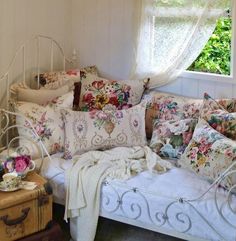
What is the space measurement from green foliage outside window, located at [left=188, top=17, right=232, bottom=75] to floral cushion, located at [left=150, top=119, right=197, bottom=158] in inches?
20.7

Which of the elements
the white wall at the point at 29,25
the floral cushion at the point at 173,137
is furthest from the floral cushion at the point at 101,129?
the white wall at the point at 29,25

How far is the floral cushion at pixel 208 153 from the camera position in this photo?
6.90 ft

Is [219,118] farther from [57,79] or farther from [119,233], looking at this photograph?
[57,79]

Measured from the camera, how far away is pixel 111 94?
9.58 ft

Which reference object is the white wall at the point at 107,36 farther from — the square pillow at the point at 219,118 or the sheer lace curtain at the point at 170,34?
the square pillow at the point at 219,118

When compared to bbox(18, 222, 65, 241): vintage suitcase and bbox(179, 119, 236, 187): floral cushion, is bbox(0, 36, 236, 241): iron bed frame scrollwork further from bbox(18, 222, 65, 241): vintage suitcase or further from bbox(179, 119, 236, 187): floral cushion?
bbox(18, 222, 65, 241): vintage suitcase

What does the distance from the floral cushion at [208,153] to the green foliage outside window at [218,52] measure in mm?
637

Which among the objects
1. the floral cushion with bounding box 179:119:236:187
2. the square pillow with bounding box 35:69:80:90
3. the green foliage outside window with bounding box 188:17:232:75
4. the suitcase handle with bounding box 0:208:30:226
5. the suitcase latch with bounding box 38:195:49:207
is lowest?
the suitcase handle with bounding box 0:208:30:226

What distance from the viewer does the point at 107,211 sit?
7.38 feet

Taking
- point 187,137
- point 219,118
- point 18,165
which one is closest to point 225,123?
point 219,118

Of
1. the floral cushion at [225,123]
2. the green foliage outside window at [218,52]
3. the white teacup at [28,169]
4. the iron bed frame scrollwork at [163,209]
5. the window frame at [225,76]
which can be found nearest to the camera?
the iron bed frame scrollwork at [163,209]

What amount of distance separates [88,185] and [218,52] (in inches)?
52.5

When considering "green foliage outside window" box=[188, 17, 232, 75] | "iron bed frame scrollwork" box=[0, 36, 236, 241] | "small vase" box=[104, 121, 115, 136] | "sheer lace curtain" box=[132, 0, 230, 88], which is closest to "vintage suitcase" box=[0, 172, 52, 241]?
"iron bed frame scrollwork" box=[0, 36, 236, 241]

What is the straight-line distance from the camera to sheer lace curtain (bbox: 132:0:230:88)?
2820 mm
